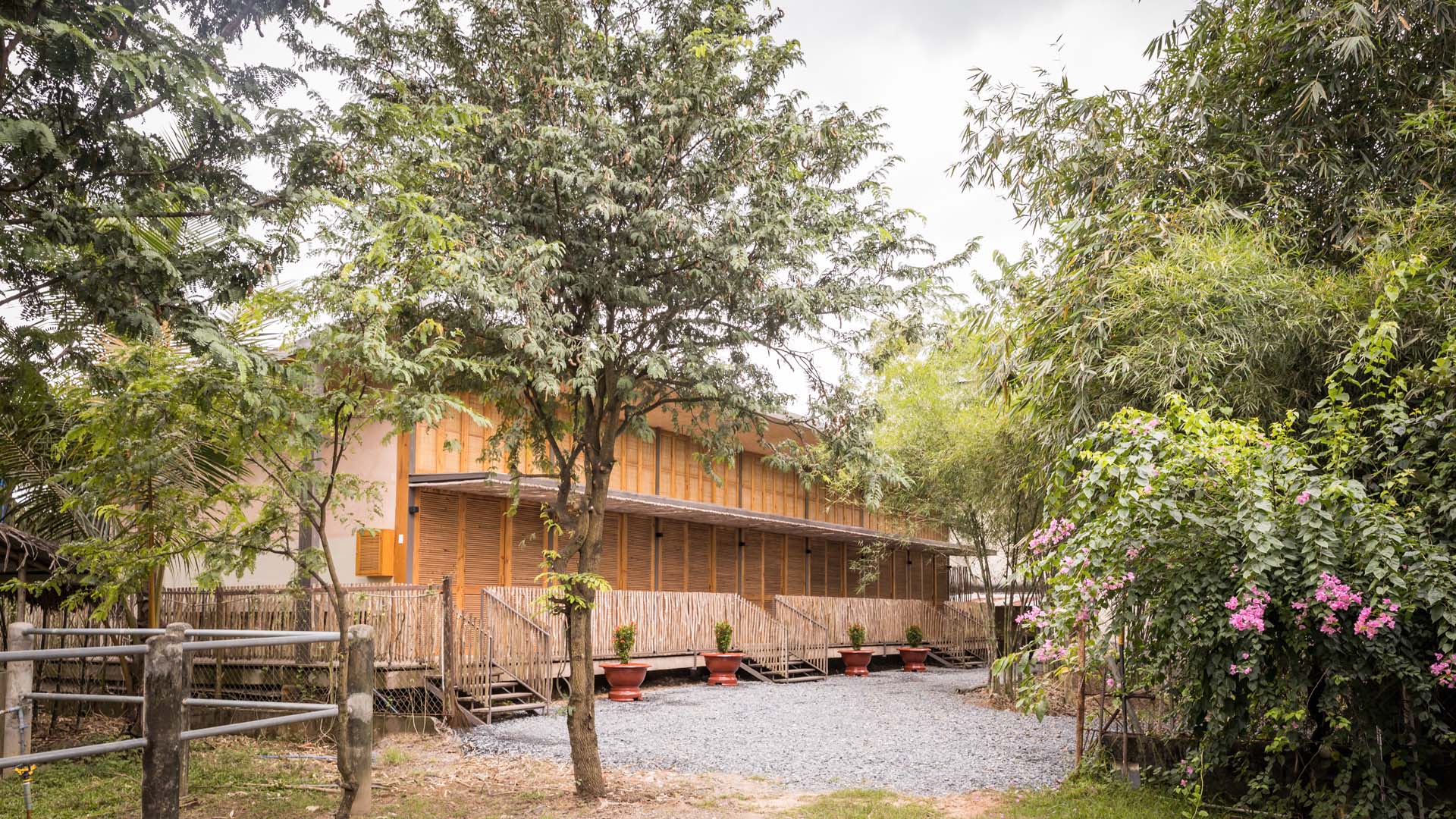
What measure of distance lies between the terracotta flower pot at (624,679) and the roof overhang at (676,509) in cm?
291

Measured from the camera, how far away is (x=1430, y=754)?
829cm

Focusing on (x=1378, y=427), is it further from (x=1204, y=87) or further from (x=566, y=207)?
(x=566, y=207)

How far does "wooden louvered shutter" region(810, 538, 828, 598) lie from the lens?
28.9 meters

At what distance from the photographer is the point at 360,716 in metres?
8.39

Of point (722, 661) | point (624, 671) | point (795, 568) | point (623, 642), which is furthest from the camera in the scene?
point (795, 568)

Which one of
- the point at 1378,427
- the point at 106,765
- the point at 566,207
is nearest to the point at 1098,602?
the point at 1378,427

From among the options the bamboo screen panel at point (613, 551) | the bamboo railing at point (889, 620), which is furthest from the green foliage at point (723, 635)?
the bamboo railing at point (889, 620)

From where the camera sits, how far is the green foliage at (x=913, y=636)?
27109 millimetres

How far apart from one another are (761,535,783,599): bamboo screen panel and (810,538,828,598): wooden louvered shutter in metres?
1.71

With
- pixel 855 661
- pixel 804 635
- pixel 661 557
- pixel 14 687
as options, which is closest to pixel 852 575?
pixel 855 661

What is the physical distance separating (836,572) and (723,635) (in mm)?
10005

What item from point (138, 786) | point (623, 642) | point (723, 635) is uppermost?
point (623, 642)

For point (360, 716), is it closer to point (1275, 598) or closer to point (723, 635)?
point (1275, 598)

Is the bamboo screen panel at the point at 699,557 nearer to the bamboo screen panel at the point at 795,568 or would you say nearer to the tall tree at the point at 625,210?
the bamboo screen panel at the point at 795,568
